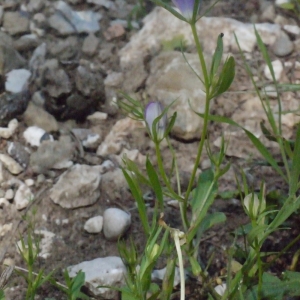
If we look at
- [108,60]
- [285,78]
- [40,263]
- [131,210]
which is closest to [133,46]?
→ [108,60]

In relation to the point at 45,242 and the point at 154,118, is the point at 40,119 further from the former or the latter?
the point at 154,118

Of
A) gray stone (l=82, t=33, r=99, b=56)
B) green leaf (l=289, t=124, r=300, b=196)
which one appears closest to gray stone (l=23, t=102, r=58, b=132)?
gray stone (l=82, t=33, r=99, b=56)

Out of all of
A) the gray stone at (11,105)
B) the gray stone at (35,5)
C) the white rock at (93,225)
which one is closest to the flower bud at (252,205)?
the white rock at (93,225)

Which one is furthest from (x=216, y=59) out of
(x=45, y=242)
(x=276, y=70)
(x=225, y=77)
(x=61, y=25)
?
(x=61, y=25)

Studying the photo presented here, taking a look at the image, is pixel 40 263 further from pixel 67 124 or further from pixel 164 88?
pixel 164 88

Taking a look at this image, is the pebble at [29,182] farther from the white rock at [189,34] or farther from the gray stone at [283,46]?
the gray stone at [283,46]

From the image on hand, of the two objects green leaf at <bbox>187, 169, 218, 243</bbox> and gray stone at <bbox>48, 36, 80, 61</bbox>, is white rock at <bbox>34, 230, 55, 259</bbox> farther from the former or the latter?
gray stone at <bbox>48, 36, 80, 61</bbox>

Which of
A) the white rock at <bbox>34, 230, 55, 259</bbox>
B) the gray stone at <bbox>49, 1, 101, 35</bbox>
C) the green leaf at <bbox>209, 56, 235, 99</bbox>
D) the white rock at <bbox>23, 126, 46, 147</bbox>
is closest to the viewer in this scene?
the green leaf at <bbox>209, 56, 235, 99</bbox>
